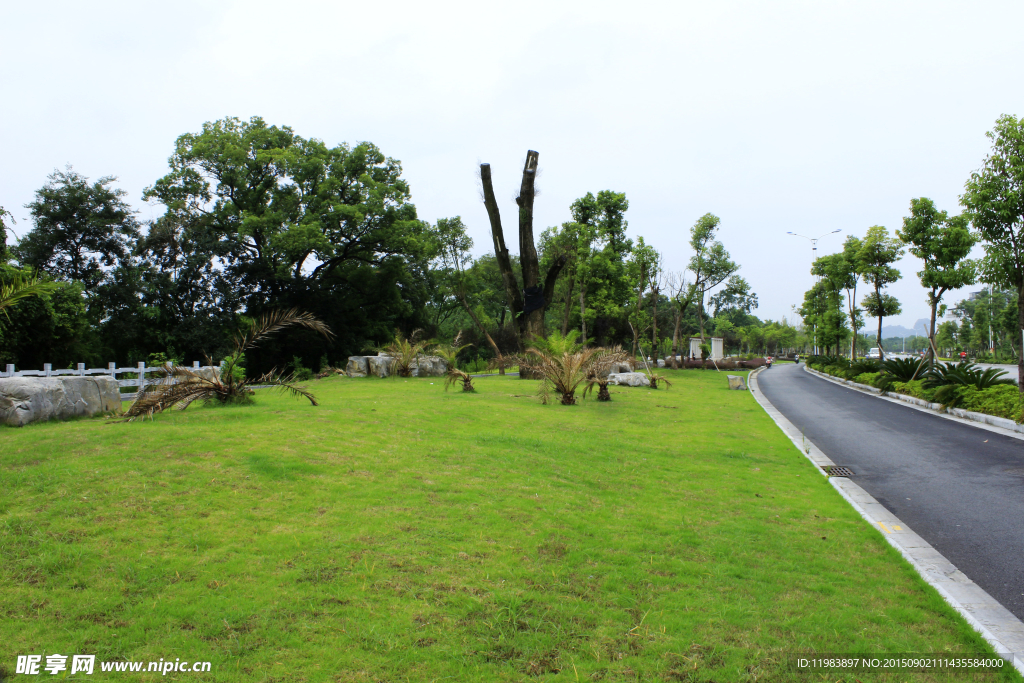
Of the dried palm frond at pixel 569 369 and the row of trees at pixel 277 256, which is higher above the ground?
the row of trees at pixel 277 256

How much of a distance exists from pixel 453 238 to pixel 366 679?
82.2 feet

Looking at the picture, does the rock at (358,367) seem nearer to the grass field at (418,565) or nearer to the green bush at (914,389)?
the grass field at (418,565)

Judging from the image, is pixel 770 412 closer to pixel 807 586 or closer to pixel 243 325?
pixel 807 586

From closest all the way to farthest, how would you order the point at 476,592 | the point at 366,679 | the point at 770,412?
the point at 366,679 → the point at 476,592 → the point at 770,412

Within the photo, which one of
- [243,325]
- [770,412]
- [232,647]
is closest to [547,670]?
[232,647]

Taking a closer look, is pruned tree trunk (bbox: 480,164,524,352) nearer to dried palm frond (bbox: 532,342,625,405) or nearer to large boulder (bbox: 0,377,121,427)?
dried palm frond (bbox: 532,342,625,405)

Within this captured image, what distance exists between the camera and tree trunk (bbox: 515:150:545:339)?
2191cm

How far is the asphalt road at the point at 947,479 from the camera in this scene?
4.56 m

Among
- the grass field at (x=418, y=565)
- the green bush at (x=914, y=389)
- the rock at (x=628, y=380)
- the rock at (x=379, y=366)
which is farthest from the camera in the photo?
the rock at (x=379, y=366)

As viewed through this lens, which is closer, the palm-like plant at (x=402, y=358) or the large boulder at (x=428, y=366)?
the palm-like plant at (x=402, y=358)

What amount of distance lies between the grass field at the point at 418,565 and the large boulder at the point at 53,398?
101 cm

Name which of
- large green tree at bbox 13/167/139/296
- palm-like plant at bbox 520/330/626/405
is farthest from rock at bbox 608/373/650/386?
large green tree at bbox 13/167/139/296

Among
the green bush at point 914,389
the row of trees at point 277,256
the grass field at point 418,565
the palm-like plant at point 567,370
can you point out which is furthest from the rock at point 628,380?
the grass field at point 418,565

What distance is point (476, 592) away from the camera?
3.50 meters
